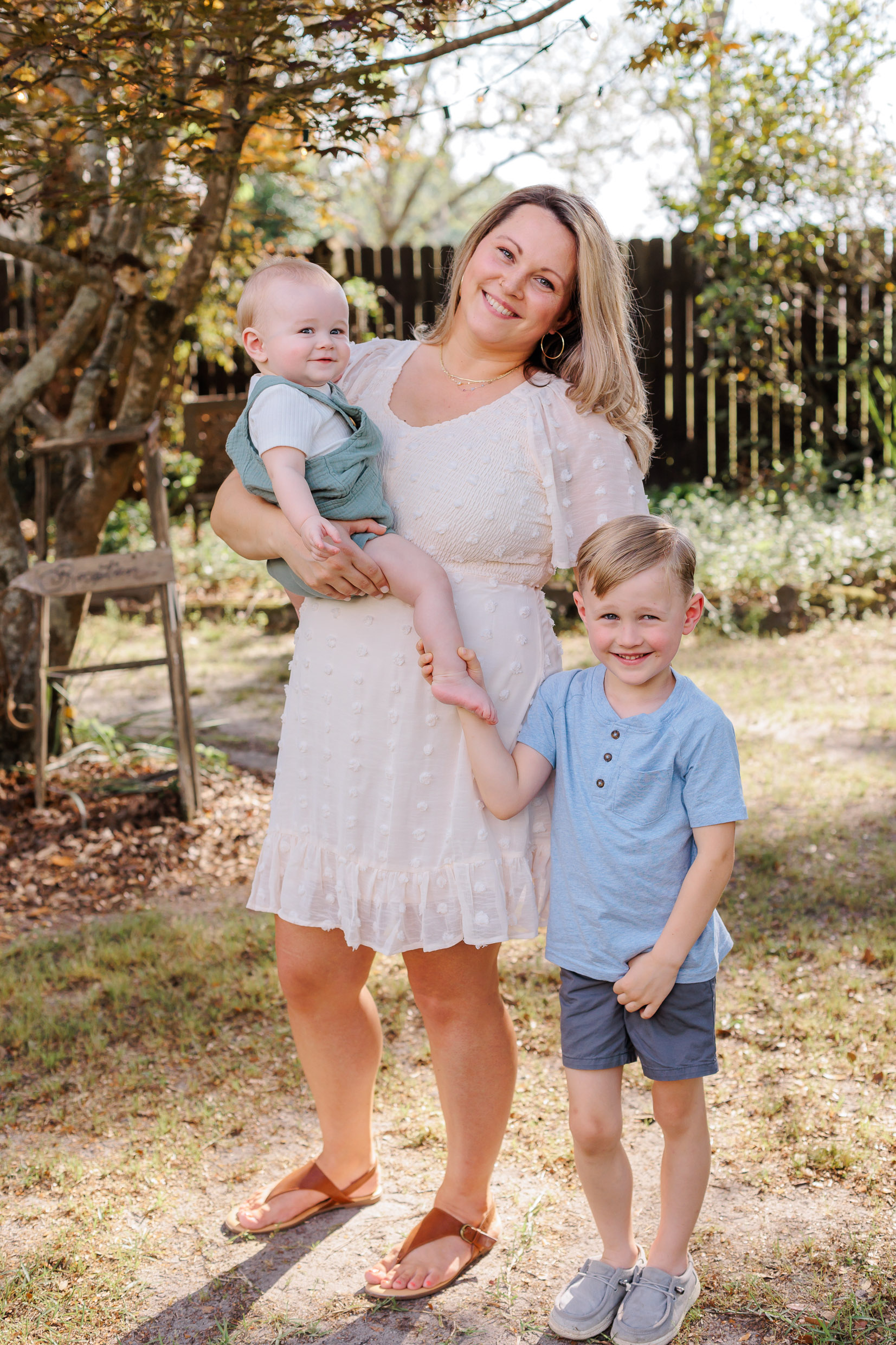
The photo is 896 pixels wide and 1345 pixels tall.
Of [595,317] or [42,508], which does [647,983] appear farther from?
[42,508]

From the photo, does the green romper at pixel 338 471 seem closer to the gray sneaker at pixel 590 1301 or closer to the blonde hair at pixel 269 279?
the blonde hair at pixel 269 279

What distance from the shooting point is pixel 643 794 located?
1741mm

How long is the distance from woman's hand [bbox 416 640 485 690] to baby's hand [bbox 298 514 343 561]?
20 cm

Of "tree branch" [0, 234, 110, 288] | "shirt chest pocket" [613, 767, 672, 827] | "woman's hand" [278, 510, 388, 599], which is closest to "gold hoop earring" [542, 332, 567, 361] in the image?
"woman's hand" [278, 510, 388, 599]

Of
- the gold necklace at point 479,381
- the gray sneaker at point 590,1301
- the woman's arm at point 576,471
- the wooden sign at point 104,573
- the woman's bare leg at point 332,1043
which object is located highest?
the gold necklace at point 479,381

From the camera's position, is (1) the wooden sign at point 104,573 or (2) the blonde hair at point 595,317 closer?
(2) the blonde hair at point 595,317

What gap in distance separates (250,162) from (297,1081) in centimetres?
299

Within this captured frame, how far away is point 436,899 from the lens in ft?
6.14

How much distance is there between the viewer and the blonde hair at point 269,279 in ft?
6.45

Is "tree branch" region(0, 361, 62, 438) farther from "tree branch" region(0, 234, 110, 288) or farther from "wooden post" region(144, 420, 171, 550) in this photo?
"tree branch" region(0, 234, 110, 288)

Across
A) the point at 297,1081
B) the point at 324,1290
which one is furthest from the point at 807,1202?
the point at 297,1081

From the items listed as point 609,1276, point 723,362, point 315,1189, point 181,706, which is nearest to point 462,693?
point 609,1276

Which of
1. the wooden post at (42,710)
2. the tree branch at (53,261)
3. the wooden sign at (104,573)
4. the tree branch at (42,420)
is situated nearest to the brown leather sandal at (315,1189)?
the wooden post at (42,710)

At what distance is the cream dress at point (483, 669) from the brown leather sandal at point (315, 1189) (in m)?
0.65
